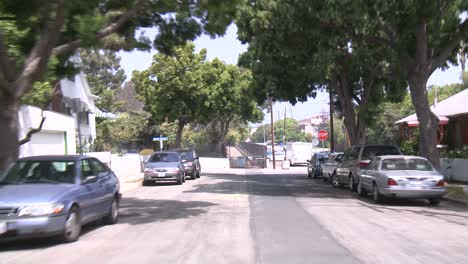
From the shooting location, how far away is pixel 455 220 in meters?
12.9

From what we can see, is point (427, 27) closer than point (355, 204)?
No

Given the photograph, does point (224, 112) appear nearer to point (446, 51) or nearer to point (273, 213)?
point (446, 51)

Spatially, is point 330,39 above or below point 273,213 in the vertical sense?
above

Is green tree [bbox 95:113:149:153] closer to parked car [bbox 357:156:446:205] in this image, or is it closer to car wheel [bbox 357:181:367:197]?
car wheel [bbox 357:181:367:197]

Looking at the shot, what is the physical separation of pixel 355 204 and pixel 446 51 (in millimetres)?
6687

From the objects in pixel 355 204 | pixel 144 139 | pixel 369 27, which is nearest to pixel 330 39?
pixel 369 27

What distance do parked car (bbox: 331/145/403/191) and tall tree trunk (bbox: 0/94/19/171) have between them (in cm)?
1190

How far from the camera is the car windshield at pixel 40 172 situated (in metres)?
10.3

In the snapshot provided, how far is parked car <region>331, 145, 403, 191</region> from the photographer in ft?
67.2

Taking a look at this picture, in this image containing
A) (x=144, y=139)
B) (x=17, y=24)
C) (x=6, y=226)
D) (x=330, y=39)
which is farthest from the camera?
(x=144, y=139)

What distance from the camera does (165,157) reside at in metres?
26.8

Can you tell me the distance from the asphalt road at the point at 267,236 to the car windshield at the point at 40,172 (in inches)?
43.9

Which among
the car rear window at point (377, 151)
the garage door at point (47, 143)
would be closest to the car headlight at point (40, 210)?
the garage door at point (47, 143)

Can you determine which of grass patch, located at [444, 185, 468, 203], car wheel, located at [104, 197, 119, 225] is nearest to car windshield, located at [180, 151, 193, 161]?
grass patch, located at [444, 185, 468, 203]
